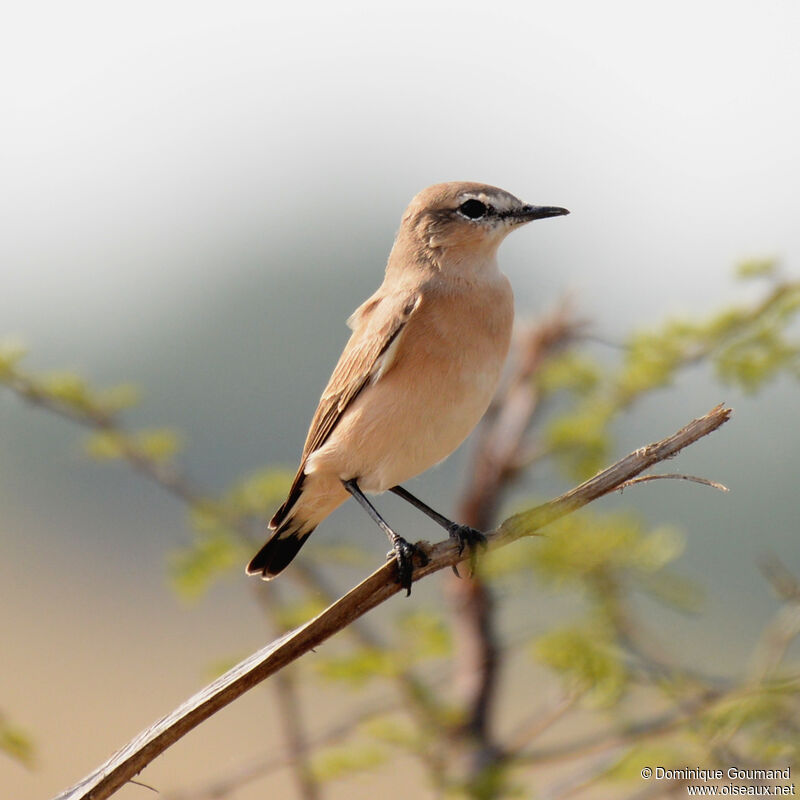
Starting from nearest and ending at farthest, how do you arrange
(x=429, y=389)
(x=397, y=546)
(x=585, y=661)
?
1. (x=397, y=546)
2. (x=429, y=389)
3. (x=585, y=661)

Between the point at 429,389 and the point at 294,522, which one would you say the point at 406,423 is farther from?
the point at 294,522

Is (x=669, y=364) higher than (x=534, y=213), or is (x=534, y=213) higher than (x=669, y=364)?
(x=534, y=213)

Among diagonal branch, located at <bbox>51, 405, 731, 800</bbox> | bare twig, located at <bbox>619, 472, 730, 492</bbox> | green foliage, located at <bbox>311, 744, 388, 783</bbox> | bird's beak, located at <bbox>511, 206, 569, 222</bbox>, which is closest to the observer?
diagonal branch, located at <bbox>51, 405, 731, 800</bbox>

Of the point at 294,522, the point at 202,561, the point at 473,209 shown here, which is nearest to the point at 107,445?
the point at 202,561

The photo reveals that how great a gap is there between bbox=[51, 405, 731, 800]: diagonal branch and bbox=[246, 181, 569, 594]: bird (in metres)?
1.09

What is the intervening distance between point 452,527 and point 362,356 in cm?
74

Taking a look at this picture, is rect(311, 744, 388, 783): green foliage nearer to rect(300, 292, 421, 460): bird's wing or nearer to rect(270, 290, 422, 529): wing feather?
rect(270, 290, 422, 529): wing feather

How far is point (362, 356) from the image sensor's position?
13.8 ft

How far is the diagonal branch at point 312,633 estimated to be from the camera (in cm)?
229

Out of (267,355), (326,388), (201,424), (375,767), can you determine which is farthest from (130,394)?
(267,355)

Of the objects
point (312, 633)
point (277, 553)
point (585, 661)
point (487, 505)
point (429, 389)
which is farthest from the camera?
point (487, 505)

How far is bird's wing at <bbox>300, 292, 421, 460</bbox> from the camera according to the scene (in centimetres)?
410

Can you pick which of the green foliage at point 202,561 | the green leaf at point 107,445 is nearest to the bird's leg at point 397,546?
the green foliage at point 202,561

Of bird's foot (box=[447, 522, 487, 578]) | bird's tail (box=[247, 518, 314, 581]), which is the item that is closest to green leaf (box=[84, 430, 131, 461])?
bird's tail (box=[247, 518, 314, 581])
